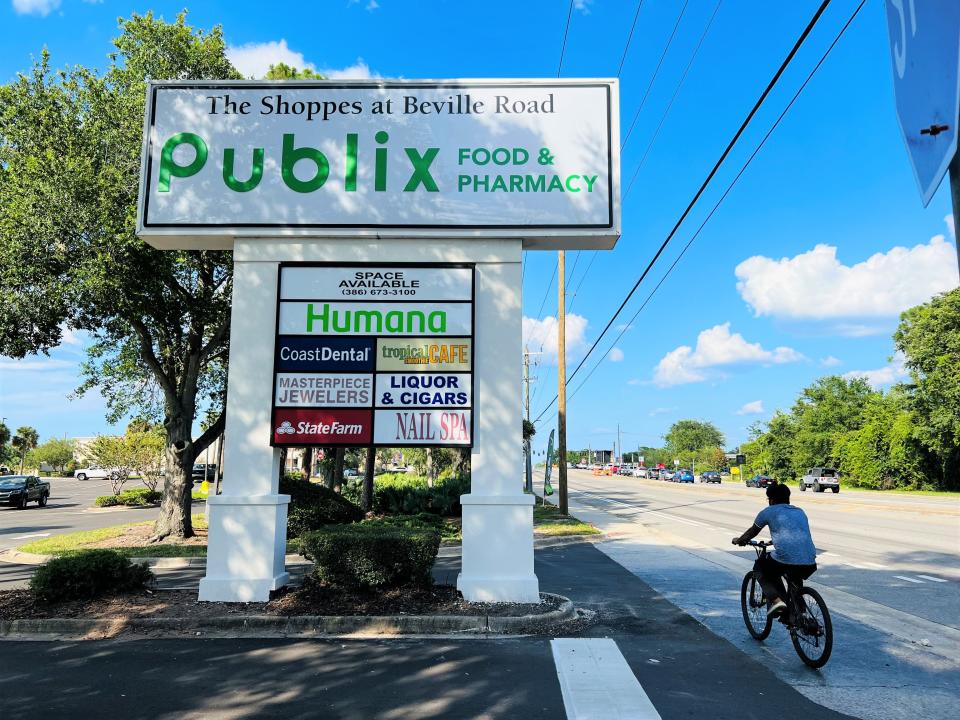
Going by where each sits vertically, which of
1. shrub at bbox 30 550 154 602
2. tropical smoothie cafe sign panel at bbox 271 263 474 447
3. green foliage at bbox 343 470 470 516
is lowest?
green foliage at bbox 343 470 470 516

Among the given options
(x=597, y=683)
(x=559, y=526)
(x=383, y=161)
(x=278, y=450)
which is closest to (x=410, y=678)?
(x=597, y=683)

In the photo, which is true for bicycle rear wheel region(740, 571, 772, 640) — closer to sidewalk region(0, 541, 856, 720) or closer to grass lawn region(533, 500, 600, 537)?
sidewalk region(0, 541, 856, 720)

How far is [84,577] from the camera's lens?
7.73 metres

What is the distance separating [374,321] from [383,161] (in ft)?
7.15

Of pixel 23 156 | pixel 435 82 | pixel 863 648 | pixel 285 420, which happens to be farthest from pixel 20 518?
pixel 863 648

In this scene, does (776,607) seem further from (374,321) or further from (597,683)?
(374,321)

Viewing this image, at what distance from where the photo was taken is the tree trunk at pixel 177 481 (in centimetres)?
1630

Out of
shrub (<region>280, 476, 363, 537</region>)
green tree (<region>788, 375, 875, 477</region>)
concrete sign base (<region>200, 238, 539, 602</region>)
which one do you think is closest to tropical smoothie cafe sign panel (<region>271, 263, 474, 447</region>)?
concrete sign base (<region>200, 238, 539, 602</region>)

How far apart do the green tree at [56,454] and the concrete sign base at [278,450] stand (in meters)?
110

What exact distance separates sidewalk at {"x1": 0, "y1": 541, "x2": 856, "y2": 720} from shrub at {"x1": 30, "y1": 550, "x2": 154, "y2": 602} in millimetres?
1044

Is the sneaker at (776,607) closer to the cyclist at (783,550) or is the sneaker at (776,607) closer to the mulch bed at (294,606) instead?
the cyclist at (783,550)

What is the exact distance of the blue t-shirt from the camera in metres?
6.18

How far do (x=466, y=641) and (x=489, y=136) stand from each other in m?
6.24

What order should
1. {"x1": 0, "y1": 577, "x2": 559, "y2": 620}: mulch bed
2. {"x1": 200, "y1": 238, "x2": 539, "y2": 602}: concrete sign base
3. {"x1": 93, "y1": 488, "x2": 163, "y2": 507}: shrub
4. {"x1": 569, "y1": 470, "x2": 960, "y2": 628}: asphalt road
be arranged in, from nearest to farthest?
{"x1": 0, "y1": 577, "x2": 559, "y2": 620}: mulch bed, {"x1": 200, "y1": 238, "x2": 539, "y2": 602}: concrete sign base, {"x1": 569, "y1": 470, "x2": 960, "y2": 628}: asphalt road, {"x1": 93, "y1": 488, "x2": 163, "y2": 507}: shrub
